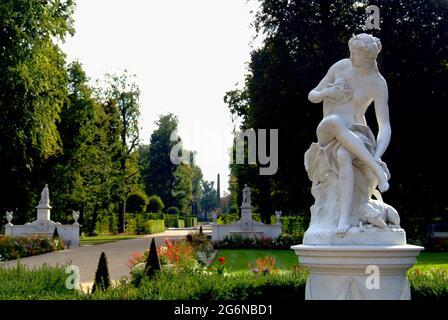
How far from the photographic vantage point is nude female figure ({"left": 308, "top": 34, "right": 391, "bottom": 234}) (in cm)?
668

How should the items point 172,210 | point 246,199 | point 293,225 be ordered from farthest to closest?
point 172,210
point 293,225
point 246,199

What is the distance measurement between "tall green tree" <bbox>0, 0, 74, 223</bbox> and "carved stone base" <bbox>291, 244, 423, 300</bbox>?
18434mm

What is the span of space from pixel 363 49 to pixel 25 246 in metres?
21.5

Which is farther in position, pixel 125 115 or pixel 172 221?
pixel 172 221

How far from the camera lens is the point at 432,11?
25.3m

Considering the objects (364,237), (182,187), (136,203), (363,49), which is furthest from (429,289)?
(182,187)

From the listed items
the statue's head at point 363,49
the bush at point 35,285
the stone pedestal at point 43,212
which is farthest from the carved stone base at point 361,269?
the stone pedestal at point 43,212

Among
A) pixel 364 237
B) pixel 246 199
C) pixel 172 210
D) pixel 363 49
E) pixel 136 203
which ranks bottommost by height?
pixel 172 210

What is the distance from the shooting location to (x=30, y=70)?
23.4 meters

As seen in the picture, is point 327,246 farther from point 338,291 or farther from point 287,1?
point 287,1

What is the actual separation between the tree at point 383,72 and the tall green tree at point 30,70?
8.90 m

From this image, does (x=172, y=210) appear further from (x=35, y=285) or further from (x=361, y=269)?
(x=361, y=269)

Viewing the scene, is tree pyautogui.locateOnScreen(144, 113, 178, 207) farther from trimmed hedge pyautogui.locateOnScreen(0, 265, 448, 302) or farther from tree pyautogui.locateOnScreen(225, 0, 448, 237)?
trimmed hedge pyautogui.locateOnScreen(0, 265, 448, 302)

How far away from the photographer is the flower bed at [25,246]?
2388cm
